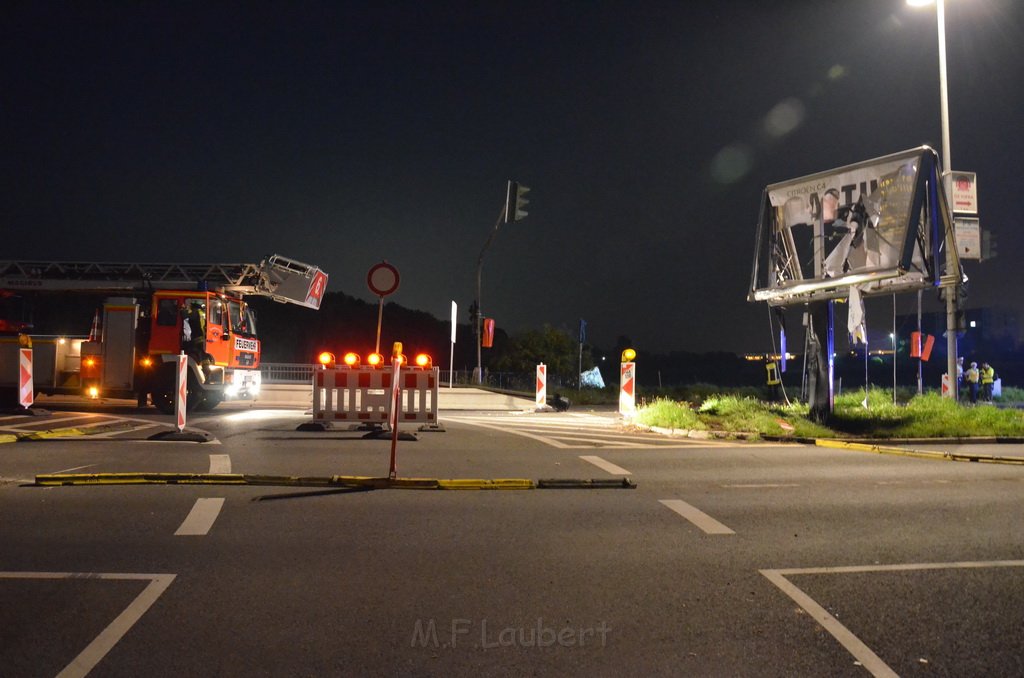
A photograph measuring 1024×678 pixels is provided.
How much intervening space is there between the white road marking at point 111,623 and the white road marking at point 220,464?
4.12 m

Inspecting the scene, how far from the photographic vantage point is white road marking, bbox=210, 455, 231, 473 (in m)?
9.29

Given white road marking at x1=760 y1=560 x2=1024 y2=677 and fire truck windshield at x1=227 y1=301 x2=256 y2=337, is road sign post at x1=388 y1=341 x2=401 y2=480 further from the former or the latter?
fire truck windshield at x1=227 y1=301 x2=256 y2=337

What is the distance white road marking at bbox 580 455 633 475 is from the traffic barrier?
3614 mm

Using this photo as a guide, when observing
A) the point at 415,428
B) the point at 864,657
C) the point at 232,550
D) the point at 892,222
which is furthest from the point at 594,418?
the point at 864,657

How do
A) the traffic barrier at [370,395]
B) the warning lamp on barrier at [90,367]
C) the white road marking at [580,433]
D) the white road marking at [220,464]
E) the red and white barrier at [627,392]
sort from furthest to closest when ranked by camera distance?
the warning lamp on barrier at [90,367] → the red and white barrier at [627,392] → the traffic barrier at [370,395] → the white road marking at [580,433] → the white road marking at [220,464]

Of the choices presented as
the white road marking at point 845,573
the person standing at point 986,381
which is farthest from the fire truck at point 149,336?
the person standing at point 986,381

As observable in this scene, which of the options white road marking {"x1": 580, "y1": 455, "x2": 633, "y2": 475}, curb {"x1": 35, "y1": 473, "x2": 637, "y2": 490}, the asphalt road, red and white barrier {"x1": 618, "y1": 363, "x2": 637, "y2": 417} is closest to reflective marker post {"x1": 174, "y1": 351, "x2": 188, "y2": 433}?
the asphalt road

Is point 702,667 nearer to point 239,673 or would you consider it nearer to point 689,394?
point 239,673

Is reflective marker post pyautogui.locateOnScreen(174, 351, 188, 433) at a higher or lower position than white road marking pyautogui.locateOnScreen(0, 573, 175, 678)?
higher

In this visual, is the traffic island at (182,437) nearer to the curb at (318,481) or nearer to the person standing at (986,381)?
the curb at (318,481)

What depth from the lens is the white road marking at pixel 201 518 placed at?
6.33 m

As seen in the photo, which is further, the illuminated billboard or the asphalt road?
the illuminated billboard

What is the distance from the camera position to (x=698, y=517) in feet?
23.2

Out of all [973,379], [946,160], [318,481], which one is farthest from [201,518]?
[973,379]
